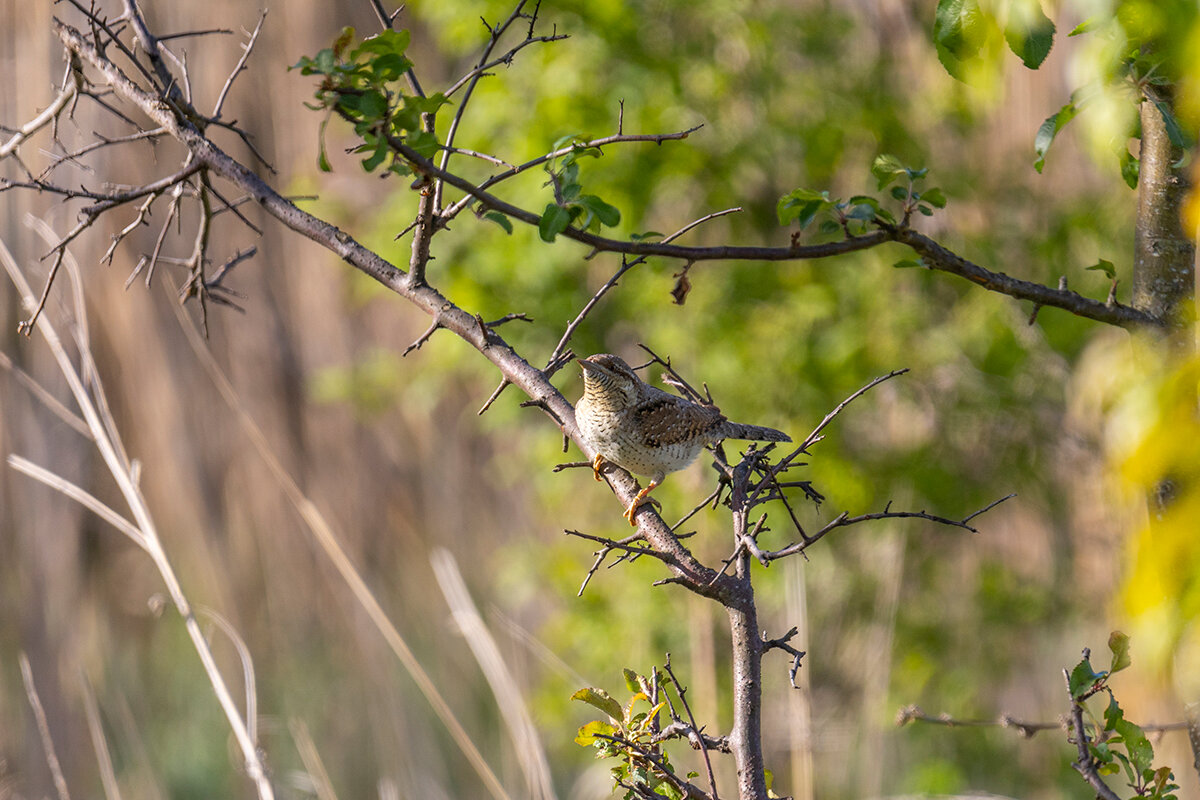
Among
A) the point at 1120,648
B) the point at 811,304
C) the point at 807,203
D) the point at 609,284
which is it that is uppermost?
the point at 811,304

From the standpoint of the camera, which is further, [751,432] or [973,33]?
[751,432]

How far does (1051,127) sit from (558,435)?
231cm

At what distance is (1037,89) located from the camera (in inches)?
155

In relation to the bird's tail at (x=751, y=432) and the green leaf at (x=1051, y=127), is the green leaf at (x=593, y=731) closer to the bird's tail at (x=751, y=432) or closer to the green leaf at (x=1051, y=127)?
the green leaf at (x=1051, y=127)

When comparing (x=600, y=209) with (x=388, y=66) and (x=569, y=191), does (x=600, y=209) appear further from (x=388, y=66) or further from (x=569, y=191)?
(x=388, y=66)

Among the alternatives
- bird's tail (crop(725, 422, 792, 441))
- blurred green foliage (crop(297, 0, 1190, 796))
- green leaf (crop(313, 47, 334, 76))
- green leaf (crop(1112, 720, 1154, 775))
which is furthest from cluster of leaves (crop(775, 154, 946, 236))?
blurred green foliage (crop(297, 0, 1190, 796))

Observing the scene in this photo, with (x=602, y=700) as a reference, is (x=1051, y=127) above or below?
above

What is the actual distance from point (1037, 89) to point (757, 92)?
1.49 meters

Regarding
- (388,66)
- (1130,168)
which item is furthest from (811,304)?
(388,66)

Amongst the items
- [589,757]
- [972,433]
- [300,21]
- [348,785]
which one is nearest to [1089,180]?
[972,433]

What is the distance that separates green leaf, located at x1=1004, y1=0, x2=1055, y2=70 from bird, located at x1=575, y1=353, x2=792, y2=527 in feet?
3.61

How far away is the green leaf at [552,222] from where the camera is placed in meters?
1.09

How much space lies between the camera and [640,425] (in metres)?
2.09

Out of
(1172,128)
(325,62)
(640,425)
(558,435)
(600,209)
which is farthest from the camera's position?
(558,435)
